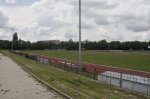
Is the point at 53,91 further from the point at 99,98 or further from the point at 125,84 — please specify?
the point at 125,84

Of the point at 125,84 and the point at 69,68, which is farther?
the point at 69,68

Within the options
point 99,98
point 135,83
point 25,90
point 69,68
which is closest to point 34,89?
point 25,90

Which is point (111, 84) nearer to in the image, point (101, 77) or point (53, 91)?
point (101, 77)

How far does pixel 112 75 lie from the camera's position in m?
27.0

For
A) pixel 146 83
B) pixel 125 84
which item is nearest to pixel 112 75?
pixel 125 84

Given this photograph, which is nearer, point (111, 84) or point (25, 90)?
point (25, 90)

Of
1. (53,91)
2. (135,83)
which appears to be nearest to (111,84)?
(135,83)

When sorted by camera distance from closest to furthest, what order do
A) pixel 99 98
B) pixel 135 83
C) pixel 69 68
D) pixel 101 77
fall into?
pixel 99 98 < pixel 135 83 < pixel 101 77 < pixel 69 68

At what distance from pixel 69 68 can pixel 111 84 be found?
1468 centimetres

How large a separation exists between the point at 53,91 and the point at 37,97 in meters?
2.59

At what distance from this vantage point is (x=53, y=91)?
20.8 m

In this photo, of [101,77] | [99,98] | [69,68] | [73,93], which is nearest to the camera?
[99,98]

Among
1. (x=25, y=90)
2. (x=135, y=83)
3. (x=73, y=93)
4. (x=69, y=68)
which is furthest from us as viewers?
(x=69, y=68)

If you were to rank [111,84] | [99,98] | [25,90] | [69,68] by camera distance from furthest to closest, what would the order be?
1. [69,68]
2. [111,84]
3. [25,90]
4. [99,98]
